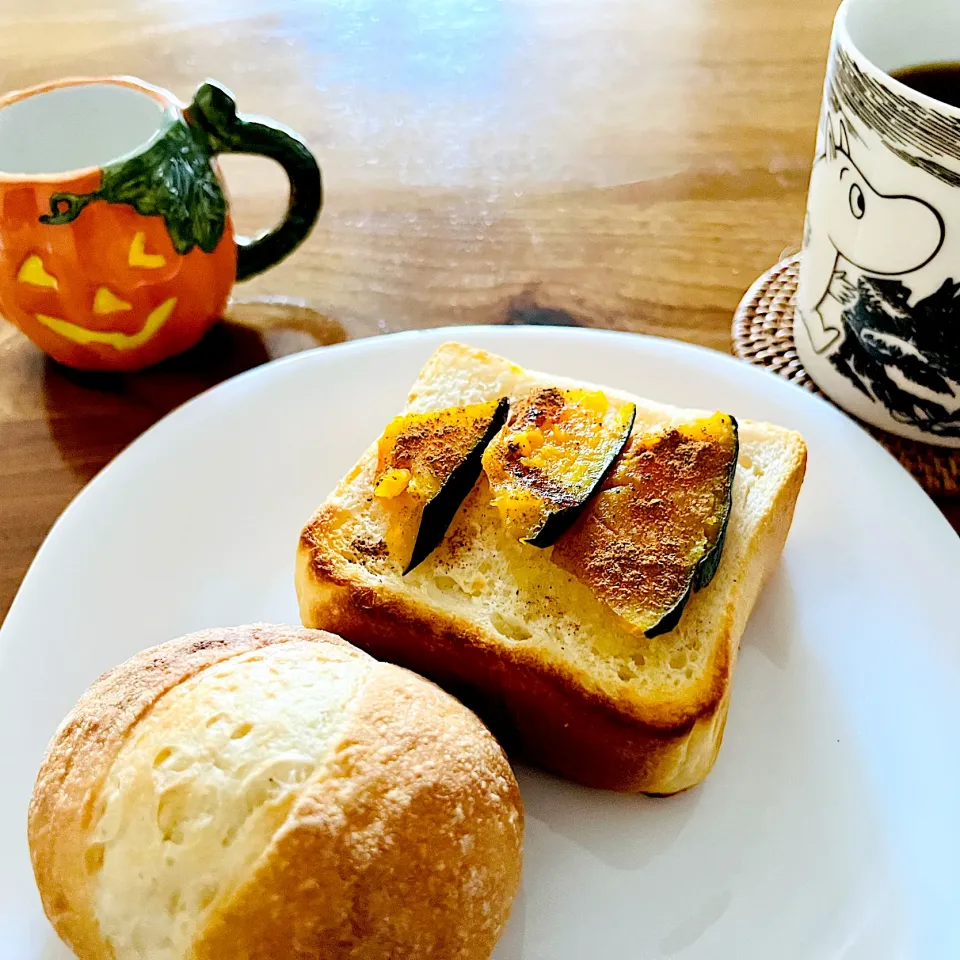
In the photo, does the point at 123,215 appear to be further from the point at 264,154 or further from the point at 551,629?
the point at 551,629

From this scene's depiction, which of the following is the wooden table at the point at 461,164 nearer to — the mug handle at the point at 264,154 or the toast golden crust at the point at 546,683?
the mug handle at the point at 264,154

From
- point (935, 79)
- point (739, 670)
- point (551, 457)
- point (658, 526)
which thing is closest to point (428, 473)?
point (551, 457)

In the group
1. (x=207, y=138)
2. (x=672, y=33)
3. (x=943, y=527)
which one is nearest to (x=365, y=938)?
(x=943, y=527)

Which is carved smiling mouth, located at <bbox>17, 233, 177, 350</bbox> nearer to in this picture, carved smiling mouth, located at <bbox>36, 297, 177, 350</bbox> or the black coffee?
carved smiling mouth, located at <bbox>36, 297, 177, 350</bbox>

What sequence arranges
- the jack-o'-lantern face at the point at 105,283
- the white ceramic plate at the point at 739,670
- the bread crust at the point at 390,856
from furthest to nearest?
the jack-o'-lantern face at the point at 105,283 → the white ceramic plate at the point at 739,670 → the bread crust at the point at 390,856

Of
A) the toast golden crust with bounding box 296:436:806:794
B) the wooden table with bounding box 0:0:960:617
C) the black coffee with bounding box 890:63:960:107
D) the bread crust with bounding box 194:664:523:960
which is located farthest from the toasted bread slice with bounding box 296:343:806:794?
the black coffee with bounding box 890:63:960:107

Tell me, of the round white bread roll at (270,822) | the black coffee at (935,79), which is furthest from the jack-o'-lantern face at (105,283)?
the black coffee at (935,79)

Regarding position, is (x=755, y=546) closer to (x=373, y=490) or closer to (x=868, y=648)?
(x=868, y=648)
